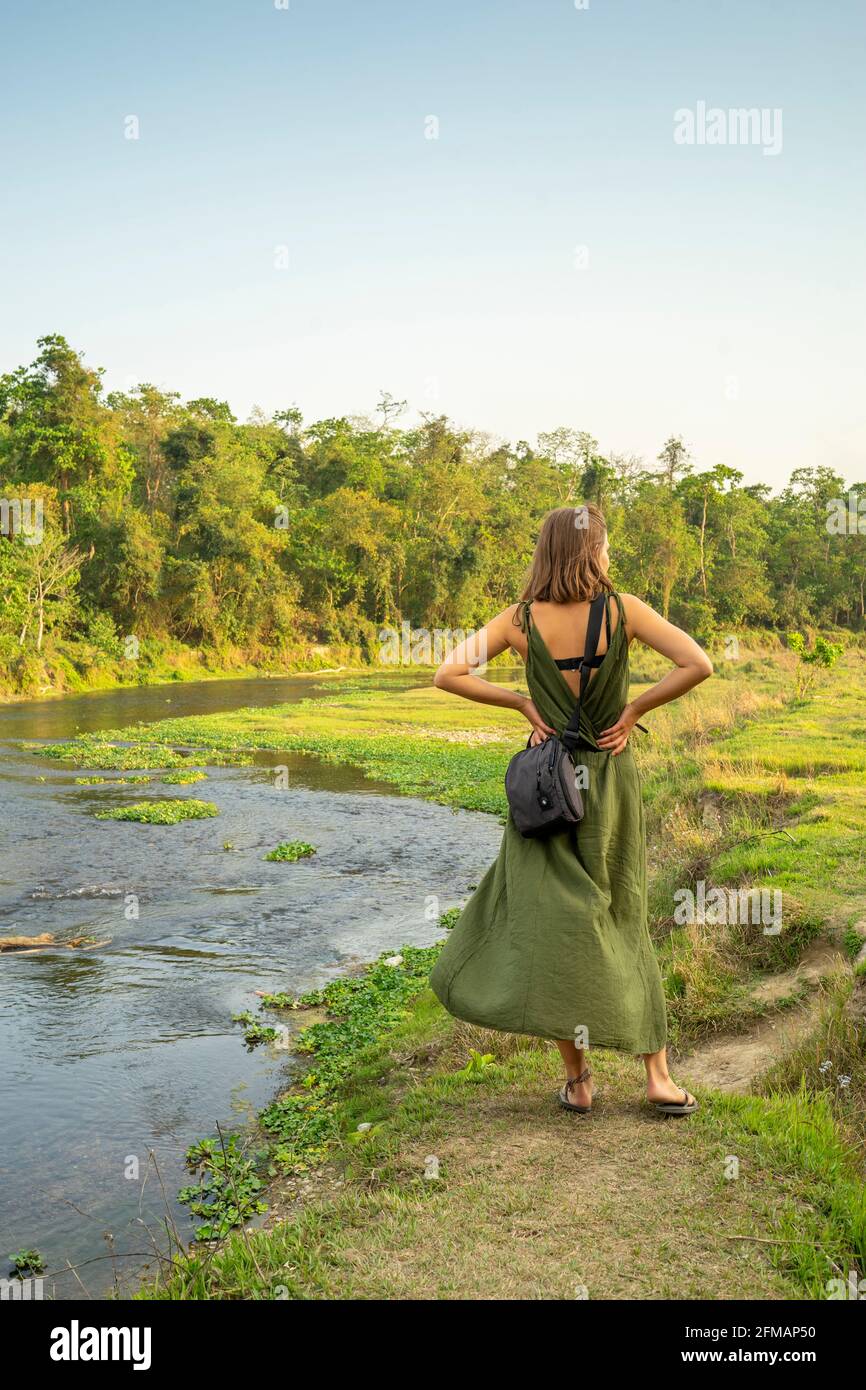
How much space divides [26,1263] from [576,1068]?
2578mm

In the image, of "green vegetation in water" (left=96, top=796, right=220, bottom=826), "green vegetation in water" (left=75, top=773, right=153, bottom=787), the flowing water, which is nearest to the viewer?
the flowing water

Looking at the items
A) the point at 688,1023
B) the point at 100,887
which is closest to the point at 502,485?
the point at 100,887

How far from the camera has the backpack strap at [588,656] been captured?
4.09 metres

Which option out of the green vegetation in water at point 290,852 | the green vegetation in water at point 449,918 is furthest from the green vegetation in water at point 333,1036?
the green vegetation in water at point 290,852

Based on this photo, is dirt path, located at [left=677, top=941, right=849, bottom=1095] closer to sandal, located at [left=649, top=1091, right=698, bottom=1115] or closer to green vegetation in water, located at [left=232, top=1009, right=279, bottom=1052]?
sandal, located at [left=649, top=1091, right=698, bottom=1115]

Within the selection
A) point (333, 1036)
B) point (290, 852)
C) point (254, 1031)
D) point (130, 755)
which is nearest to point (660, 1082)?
point (333, 1036)

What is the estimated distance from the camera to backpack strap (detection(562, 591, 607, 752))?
4.09 meters

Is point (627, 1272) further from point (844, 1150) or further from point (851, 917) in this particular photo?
point (851, 917)

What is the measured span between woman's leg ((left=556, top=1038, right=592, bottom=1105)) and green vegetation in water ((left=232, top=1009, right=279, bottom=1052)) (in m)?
3.33

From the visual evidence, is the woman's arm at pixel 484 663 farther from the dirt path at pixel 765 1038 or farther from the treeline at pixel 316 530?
the treeline at pixel 316 530

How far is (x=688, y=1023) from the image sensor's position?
5.88 m

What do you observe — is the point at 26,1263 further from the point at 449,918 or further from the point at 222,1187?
the point at 449,918

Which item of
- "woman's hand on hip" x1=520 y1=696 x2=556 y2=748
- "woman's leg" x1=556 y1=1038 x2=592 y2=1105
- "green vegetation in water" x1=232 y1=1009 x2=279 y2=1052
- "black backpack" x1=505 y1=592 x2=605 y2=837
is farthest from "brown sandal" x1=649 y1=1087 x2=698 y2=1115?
"green vegetation in water" x1=232 y1=1009 x2=279 y2=1052

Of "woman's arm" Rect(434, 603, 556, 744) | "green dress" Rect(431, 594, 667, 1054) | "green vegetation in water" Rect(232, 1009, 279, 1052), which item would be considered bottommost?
"green vegetation in water" Rect(232, 1009, 279, 1052)
